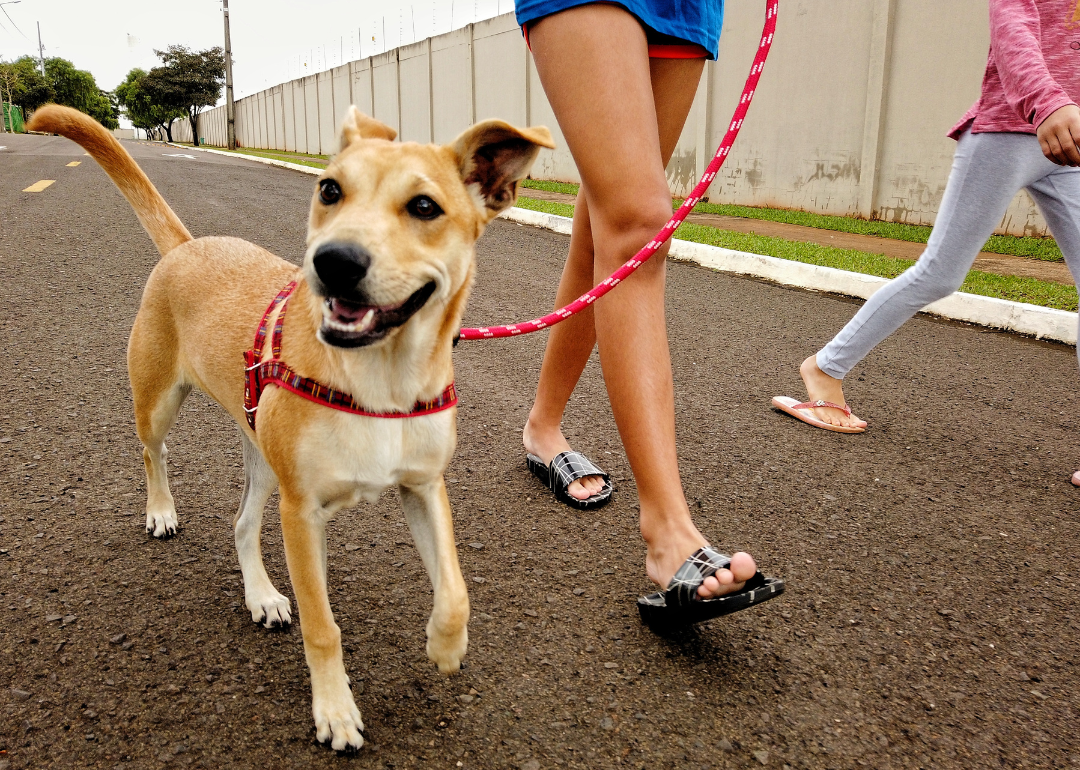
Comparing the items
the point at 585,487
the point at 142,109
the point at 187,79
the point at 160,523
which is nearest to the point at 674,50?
the point at 585,487

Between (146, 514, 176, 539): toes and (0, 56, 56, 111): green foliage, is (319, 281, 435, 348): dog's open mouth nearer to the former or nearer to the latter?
(146, 514, 176, 539): toes

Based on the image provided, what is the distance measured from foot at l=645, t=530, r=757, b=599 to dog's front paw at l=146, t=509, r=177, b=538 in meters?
1.63

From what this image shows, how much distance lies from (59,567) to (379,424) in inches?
52.3

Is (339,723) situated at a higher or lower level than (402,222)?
lower

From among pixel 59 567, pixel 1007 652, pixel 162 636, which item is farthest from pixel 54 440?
pixel 1007 652

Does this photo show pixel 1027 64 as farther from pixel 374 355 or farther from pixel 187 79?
pixel 187 79

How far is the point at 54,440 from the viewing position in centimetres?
348

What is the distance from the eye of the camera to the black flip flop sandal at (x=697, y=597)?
6.96 feet

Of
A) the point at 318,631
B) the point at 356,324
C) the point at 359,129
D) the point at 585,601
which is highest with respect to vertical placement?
the point at 359,129

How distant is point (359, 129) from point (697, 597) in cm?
166

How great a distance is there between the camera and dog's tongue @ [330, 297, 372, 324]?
6.02ft

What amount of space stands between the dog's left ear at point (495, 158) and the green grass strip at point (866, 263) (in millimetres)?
5486

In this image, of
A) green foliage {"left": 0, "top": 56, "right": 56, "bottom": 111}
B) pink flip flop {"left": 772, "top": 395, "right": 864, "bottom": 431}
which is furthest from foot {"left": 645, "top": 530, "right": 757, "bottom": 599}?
green foliage {"left": 0, "top": 56, "right": 56, "bottom": 111}

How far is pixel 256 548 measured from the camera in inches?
97.1
